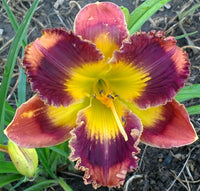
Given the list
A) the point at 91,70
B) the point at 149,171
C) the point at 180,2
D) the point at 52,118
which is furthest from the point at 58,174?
the point at 180,2

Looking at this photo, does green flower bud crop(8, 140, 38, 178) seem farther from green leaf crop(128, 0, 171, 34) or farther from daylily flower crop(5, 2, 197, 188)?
green leaf crop(128, 0, 171, 34)

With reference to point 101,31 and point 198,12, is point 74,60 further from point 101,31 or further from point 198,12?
point 198,12

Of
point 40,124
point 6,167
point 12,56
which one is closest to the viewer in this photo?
point 40,124

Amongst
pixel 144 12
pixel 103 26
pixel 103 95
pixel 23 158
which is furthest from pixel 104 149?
pixel 144 12

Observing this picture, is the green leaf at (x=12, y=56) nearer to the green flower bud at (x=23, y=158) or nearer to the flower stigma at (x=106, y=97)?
the green flower bud at (x=23, y=158)

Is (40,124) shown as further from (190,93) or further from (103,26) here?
(190,93)

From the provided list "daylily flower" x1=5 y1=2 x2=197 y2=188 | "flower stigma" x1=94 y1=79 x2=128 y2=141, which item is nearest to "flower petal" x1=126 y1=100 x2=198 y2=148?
"daylily flower" x1=5 y1=2 x2=197 y2=188
